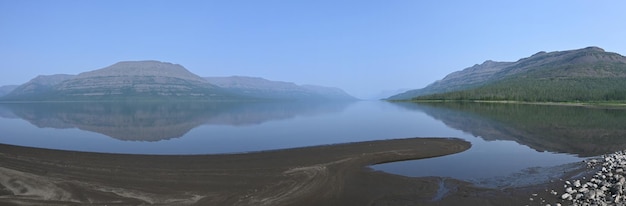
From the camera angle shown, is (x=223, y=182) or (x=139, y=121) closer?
(x=223, y=182)

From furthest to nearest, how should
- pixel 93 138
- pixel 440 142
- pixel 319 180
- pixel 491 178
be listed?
pixel 93 138
pixel 440 142
pixel 491 178
pixel 319 180

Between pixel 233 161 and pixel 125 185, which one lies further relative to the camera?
pixel 233 161

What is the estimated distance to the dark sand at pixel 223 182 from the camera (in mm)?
18906

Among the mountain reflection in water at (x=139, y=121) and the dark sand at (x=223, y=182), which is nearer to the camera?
the dark sand at (x=223, y=182)

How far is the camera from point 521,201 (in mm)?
18781

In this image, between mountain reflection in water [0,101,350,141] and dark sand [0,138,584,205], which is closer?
dark sand [0,138,584,205]

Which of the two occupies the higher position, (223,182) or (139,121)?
(139,121)

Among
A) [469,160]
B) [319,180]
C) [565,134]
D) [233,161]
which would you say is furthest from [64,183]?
[565,134]

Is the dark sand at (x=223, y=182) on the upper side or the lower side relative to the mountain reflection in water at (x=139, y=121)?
lower

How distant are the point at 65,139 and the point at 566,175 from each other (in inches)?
2170

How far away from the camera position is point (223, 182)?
A: 22.0 m

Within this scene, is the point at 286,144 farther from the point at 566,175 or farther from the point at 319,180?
the point at 566,175

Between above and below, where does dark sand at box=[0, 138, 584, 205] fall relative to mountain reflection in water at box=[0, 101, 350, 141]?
below

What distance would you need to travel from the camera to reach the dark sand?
1891cm
